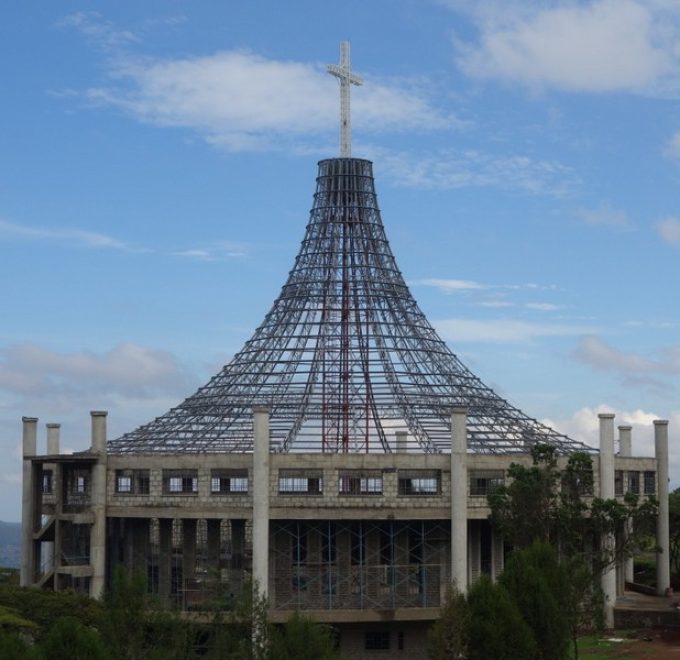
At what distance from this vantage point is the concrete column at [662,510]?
276 feet

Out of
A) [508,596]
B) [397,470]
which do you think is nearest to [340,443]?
[397,470]

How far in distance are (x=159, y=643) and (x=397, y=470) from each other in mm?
25769

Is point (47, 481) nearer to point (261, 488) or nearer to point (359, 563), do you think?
point (261, 488)

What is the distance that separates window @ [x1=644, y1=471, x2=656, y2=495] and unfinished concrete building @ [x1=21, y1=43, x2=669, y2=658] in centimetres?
11

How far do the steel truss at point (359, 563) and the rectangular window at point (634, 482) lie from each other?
16.2m

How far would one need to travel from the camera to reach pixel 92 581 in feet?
244

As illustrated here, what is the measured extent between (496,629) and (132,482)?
30134 millimetres

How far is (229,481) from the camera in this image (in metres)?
72.3

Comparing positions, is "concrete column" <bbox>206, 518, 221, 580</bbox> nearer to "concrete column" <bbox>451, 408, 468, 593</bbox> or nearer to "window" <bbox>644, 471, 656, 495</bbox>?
"concrete column" <bbox>451, 408, 468, 593</bbox>

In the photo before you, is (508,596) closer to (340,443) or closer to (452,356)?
(340,443)

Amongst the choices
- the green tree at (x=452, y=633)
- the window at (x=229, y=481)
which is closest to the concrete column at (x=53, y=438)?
the window at (x=229, y=481)

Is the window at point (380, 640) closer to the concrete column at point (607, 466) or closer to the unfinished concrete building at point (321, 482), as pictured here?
the unfinished concrete building at point (321, 482)

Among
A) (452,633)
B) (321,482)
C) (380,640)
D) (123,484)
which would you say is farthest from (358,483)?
(452,633)

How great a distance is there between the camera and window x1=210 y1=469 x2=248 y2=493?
236 ft
